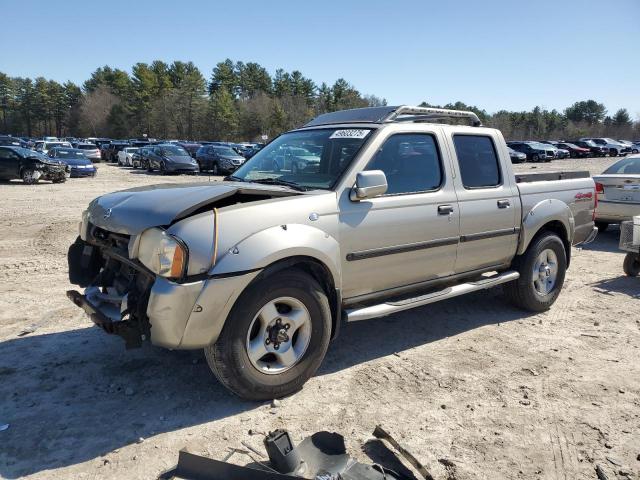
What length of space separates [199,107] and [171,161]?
2199 inches

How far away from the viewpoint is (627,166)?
10.3 meters

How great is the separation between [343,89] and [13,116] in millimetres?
72525

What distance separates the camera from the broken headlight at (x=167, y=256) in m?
3.02

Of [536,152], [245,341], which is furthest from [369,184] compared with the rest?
[536,152]

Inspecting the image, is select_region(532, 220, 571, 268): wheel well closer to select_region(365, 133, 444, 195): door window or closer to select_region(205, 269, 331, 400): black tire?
select_region(365, 133, 444, 195): door window

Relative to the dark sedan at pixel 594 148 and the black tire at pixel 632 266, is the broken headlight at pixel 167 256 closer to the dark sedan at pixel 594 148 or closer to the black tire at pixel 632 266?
the black tire at pixel 632 266

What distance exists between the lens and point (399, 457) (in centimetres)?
290

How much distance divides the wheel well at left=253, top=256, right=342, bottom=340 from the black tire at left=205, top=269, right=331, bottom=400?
0.24ft

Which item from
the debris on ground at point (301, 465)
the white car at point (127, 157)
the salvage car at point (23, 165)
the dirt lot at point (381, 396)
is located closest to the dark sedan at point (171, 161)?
the salvage car at point (23, 165)

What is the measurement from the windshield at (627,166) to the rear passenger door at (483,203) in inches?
258

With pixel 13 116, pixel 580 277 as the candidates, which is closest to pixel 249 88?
pixel 13 116

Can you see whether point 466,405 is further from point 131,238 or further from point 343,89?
point 343,89

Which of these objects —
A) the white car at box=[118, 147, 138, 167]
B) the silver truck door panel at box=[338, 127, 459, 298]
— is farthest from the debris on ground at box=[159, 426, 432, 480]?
the white car at box=[118, 147, 138, 167]

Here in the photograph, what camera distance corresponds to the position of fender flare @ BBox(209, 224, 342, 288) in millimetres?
3131
